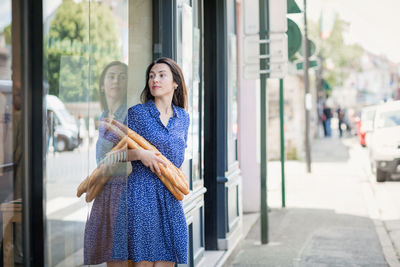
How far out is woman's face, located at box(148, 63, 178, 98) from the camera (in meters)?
3.36

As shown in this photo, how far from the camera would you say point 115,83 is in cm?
301

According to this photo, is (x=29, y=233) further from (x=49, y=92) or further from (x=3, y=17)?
(x=3, y=17)

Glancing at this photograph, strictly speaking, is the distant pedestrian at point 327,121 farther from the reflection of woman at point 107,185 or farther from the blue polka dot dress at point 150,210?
the reflection of woman at point 107,185

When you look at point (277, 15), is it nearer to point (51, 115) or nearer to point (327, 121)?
point (51, 115)

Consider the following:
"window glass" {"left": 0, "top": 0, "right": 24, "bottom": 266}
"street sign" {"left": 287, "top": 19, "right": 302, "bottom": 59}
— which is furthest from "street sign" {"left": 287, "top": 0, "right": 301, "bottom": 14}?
"window glass" {"left": 0, "top": 0, "right": 24, "bottom": 266}

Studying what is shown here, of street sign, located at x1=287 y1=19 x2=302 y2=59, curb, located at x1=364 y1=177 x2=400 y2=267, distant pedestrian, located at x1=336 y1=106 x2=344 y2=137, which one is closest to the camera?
curb, located at x1=364 y1=177 x2=400 y2=267

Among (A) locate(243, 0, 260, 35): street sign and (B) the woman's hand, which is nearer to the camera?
(B) the woman's hand

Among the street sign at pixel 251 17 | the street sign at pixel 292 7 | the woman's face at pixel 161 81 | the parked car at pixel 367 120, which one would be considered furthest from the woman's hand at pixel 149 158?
the parked car at pixel 367 120

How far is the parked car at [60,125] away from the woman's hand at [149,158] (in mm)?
659

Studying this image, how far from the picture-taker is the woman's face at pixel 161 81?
11.0 feet

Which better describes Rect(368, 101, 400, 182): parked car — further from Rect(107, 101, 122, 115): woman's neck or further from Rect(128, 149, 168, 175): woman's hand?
Rect(107, 101, 122, 115): woman's neck

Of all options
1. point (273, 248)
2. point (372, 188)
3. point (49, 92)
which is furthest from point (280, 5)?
point (372, 188)

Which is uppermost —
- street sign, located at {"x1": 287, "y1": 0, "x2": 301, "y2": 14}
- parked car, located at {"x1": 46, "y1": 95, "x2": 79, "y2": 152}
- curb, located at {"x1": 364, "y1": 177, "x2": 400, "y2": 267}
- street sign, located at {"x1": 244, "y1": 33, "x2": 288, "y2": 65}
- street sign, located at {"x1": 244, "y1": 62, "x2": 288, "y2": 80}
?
street sign, located at {"x1": 287, "y1": 0, "x2": 301, "y2": 14}

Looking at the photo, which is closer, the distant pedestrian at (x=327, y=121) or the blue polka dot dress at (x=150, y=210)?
the blue polka dot dress at (x=150, y=210)
